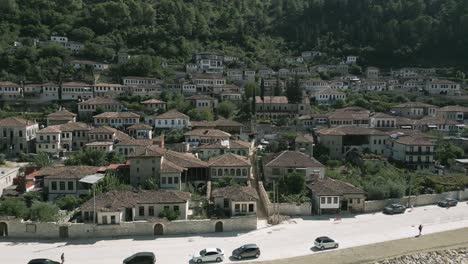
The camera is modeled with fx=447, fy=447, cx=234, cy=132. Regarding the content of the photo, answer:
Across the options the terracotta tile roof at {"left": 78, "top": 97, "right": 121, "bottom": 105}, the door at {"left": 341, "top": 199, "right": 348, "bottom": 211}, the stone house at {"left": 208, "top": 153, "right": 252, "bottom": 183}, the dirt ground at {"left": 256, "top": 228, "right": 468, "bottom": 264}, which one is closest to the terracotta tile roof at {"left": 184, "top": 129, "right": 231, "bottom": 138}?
the stone house at {"left": 208, "top": 153, "right": 252, "bottom": 183}

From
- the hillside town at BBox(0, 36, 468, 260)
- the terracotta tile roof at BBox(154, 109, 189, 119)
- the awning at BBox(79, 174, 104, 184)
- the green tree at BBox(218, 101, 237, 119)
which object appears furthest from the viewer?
the green tree at BBox(218, 101, 237, 119)

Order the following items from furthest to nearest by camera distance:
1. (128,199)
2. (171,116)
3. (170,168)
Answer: (171,116)
(170,168)
(128,199)

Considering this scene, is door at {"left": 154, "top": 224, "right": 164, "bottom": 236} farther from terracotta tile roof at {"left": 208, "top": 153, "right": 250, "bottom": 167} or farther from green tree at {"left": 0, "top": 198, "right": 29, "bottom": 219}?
terracotta tile roof at {"left": 208, "top": 153, "right": 250, "bottom": 167}

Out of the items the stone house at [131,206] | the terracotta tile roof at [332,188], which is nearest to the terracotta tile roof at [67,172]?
the stone house at [131,206]

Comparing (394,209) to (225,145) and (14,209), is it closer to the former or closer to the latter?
(225,145)

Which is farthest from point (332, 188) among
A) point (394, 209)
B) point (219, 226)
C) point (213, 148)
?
point (213, 148)

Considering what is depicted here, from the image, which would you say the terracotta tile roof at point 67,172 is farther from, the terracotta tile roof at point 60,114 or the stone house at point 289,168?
the terracotta tile roof at point 60,114
